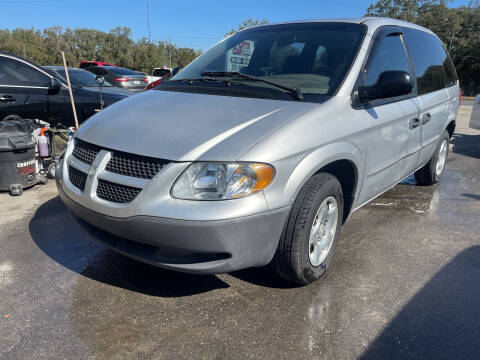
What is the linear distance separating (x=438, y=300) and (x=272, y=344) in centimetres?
119

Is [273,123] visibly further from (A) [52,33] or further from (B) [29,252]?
(A) [52,33]

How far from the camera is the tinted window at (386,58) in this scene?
3.01m

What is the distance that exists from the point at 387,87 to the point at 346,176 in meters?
0.68

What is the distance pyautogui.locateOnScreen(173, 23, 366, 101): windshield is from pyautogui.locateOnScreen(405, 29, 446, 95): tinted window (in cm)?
99

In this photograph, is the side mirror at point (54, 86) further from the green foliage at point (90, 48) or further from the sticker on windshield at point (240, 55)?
the green foliage at point (90, 48)

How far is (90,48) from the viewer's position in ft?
318

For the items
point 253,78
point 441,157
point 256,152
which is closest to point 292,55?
point 253,78

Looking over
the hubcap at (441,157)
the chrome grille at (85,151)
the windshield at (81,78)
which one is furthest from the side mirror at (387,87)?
the windshield at (81,78)

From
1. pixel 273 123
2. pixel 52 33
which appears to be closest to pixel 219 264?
pixel 273 123

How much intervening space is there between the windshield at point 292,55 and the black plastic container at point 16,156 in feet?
7.27

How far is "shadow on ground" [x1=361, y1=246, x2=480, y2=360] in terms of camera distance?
2.08 m

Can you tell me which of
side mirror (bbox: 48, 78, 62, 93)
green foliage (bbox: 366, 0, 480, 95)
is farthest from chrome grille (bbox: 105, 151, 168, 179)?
green foliage (bbox: 366, 0, 480, 95)

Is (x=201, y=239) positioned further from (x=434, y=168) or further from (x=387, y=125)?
(x=434, y=168)

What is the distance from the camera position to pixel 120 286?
8.79 ft
